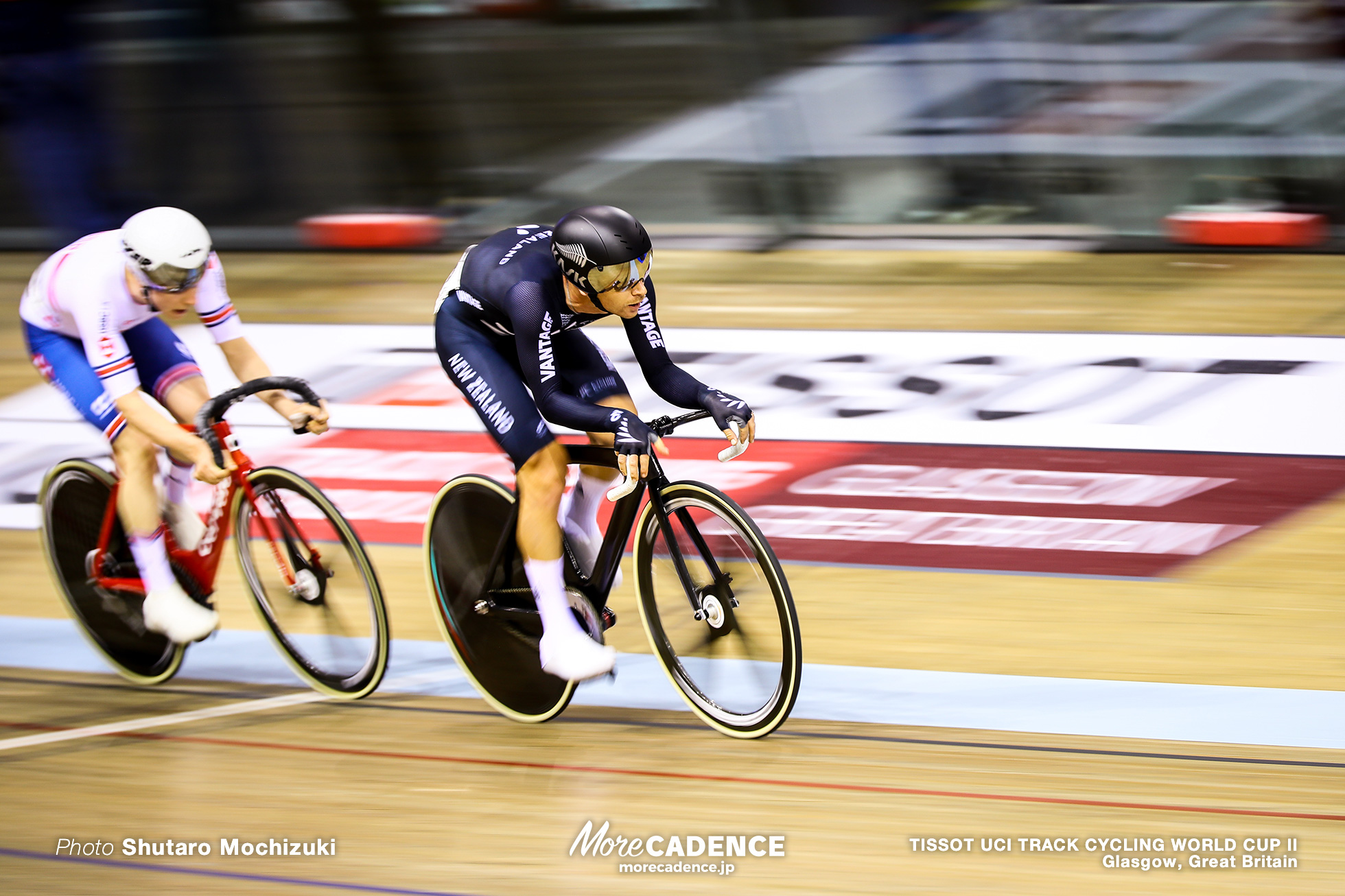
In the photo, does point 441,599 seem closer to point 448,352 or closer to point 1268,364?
point 448,352

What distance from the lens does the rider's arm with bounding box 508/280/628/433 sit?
310 cm

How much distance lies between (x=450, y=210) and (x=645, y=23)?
5.53ft

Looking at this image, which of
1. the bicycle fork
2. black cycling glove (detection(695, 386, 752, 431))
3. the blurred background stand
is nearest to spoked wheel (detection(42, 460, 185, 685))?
the bicycle fork

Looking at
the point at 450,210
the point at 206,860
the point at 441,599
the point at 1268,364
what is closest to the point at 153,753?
the point at 206,860

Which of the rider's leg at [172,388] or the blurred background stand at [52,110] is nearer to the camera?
the rider's leg at [172,388]

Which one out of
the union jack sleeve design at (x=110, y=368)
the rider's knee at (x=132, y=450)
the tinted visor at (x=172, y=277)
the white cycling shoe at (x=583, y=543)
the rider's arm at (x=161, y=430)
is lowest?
the white cycling shoe at (x=583, y=543)

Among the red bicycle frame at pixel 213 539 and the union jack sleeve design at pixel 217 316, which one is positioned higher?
the union jack sleeve design at pixel 217 316

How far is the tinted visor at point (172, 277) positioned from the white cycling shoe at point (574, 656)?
123 centimetres

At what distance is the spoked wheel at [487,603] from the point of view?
3.49 metres

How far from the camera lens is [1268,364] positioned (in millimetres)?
5473

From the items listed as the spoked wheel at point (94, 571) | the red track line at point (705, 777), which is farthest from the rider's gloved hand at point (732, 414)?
the spoked wheel at point (94, 571)

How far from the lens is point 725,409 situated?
3.06m

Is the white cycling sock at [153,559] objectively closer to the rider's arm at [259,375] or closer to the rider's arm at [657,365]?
the rider's arm at [259,375]

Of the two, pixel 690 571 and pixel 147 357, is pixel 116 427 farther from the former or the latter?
pixel 690 571
